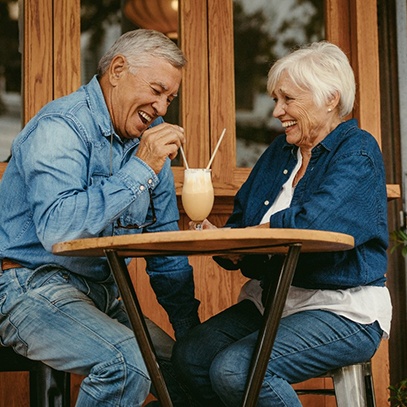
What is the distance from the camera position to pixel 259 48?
3609 millimetres

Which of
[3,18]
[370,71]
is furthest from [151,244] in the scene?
[370,71]

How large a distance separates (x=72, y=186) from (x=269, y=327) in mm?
647

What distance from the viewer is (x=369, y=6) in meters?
3.66

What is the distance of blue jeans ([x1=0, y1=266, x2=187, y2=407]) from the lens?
2.01m

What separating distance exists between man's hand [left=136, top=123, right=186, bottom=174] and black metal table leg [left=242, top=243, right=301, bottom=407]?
47 cm

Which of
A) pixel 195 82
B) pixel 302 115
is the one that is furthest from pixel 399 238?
pixel 302 115

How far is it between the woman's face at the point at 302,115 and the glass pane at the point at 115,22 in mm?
Result: 788

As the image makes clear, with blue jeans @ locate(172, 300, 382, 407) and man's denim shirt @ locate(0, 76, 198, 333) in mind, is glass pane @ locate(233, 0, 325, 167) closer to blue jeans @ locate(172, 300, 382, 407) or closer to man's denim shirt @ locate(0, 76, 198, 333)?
man's denim shirt @ locate(0, 76, 198, 333)

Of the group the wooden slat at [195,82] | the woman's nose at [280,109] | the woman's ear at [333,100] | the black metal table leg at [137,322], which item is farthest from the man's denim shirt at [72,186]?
the wooden slat at [195,82]

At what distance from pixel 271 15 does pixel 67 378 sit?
2117 mm

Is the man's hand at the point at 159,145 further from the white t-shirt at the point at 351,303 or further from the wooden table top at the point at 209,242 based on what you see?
the white t-shirt at the point at 351,303

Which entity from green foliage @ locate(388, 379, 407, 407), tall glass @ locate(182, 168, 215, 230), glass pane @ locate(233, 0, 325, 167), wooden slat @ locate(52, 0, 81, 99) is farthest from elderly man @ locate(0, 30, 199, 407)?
green foliage @ locate(388, 379, 407, 407)

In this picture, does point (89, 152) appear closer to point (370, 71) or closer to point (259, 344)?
point (259, 344)

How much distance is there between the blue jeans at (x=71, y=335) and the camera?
6.58 feet
